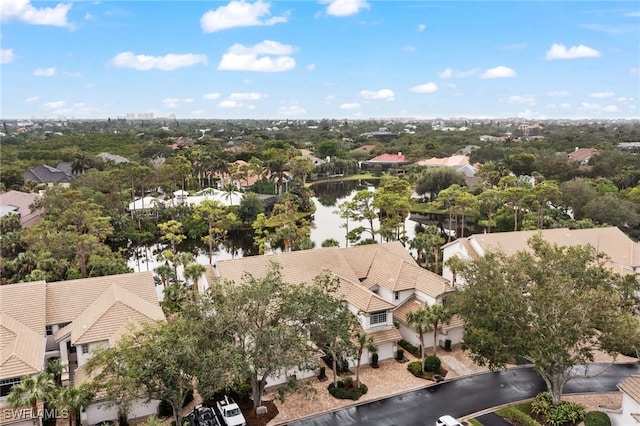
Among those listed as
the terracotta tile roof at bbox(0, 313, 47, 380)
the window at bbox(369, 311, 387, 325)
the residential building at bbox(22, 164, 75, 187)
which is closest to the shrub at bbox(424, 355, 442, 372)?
the window at bbox(369, 311, 387, 325)

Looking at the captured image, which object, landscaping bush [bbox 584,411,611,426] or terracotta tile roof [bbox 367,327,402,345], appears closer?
landscaping bush [bbox 584,411,611,426]

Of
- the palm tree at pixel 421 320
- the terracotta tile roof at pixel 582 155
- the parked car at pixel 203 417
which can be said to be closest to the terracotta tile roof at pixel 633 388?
the palm tree at pixel 421 320

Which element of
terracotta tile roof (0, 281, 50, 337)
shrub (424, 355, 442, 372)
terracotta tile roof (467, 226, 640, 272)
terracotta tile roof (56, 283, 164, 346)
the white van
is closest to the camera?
the white van

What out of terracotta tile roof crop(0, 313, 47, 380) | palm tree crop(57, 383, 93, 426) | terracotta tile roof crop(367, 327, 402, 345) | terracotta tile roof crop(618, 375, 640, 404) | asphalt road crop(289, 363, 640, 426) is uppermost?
terracotta tile roof crop(0, 313, 47, 380)

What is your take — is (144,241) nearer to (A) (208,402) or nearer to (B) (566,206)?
(A) (208,402)

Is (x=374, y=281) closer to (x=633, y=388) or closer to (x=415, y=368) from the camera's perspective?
(x=415, y=368)

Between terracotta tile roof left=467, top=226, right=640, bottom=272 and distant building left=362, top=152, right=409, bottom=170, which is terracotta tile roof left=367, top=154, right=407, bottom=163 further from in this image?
terracotta tile roof left=467, top=226, right=640, bottom=272
